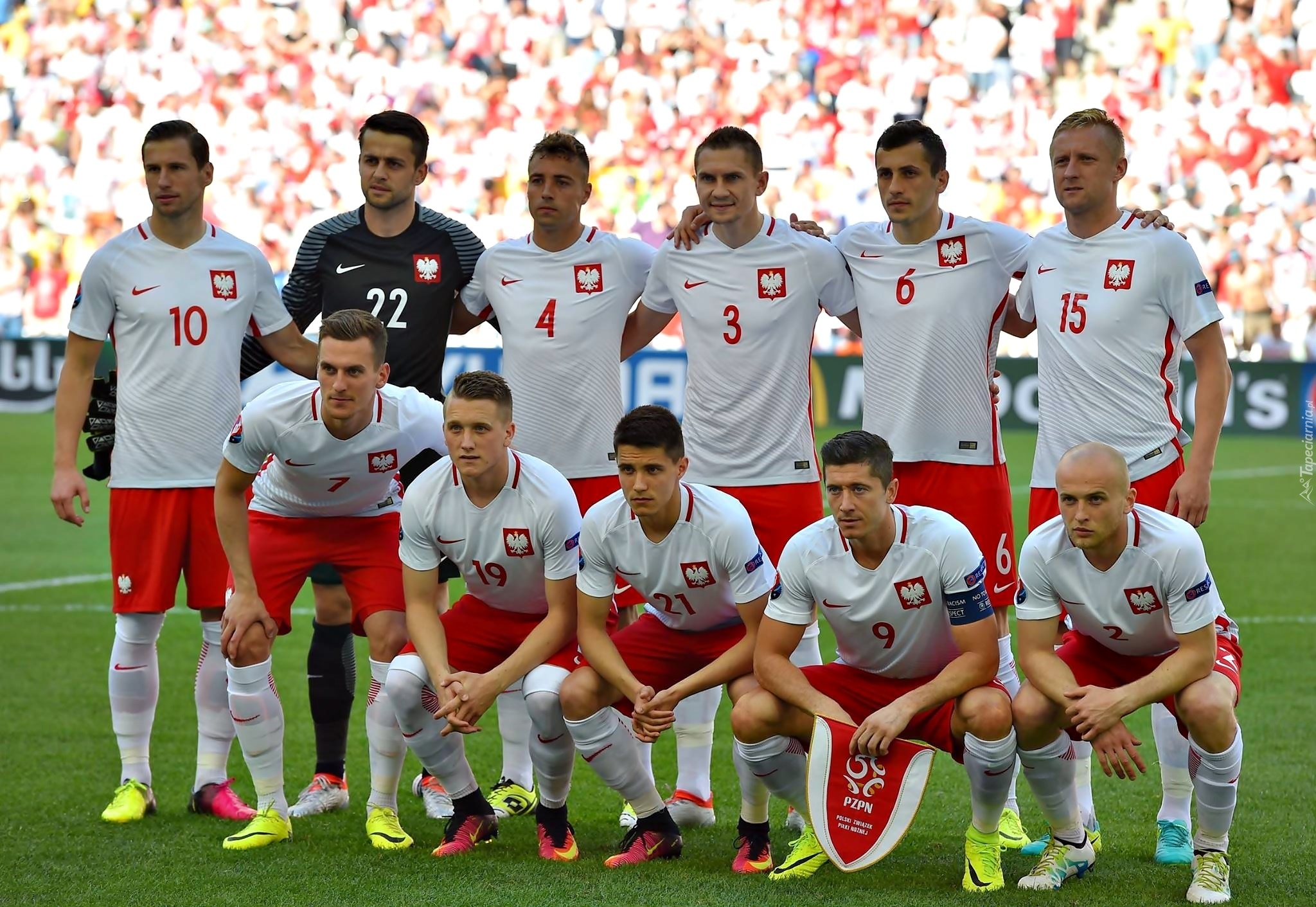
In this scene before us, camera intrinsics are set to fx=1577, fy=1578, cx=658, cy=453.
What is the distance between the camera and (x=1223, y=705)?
4277 millimetres

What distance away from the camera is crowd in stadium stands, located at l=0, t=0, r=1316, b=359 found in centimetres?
2011

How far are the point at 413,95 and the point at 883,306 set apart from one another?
18616mm

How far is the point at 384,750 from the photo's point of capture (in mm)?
5094

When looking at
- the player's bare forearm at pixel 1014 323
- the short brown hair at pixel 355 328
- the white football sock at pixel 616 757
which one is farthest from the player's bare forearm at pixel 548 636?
the player's bare forearm at pixel 1014 323

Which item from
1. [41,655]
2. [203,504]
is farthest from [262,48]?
[203,504]

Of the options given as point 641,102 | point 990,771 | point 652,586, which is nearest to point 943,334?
point 652,586

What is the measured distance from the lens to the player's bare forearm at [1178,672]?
4281 mm

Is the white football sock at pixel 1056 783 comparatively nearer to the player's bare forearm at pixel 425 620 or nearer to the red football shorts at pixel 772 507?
the red football shorts at pixel 772 507

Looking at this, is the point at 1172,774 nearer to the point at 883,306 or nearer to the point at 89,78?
the point at 883,306

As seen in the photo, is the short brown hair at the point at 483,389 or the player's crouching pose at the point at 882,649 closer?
the player's crouching pose at the point at 882,649

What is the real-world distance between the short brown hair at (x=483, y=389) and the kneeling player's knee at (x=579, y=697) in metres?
0.86

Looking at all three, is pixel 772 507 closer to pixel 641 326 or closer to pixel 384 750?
pixel 641 326

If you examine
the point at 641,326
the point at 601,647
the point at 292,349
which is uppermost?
the point at 641,326

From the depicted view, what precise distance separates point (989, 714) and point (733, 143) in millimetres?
2126
